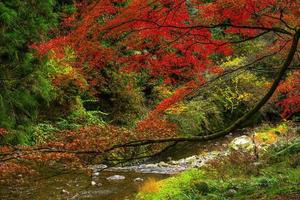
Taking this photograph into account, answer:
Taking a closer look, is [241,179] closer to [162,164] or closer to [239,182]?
[239,182]

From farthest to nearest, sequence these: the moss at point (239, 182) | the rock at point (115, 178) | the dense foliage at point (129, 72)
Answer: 1. the rock at point (115, 178)
2. the moss at point (239, 182)
3. the dense foliage at point (129, 72)

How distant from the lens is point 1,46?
38.4 feet

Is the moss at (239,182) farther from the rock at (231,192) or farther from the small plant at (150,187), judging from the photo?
the small plant at (150,187)

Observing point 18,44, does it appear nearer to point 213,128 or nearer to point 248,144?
point 248,144

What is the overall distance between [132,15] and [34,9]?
24.0 feet

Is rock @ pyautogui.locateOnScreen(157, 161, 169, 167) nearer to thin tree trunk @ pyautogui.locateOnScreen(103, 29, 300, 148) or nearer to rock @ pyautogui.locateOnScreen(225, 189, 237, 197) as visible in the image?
rock @ pyautogui.locateOnScreen(225, 189, 237, 197)

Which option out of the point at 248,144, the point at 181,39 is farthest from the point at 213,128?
the point at 181,39

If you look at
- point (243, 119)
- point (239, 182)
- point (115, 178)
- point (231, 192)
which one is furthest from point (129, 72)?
point (243, 119)

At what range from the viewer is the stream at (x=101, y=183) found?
9.71m

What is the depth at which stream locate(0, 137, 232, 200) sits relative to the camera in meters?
9.71

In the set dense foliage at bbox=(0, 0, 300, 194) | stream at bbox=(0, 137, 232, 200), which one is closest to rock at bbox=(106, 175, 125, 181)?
stream at bbox=(0, 137, 232, 200)

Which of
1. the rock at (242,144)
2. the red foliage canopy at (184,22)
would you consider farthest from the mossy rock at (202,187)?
the rock at (242,144)

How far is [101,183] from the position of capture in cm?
1085

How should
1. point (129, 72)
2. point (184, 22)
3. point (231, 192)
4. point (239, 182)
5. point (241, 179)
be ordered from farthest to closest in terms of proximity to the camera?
point (129, 72)
point (241, 179)
point (239, 182)
point (231, 192)
point (184, 22)
